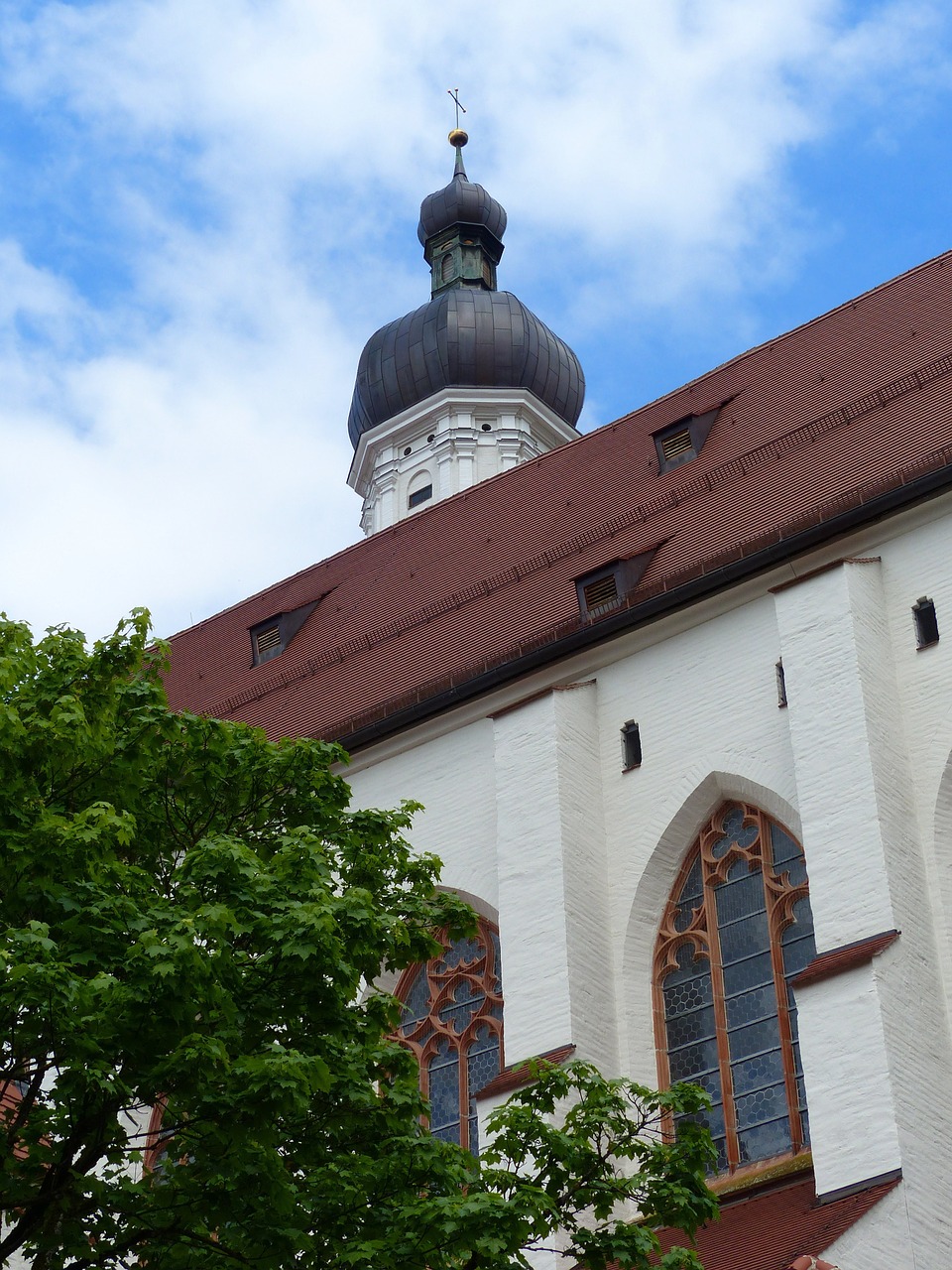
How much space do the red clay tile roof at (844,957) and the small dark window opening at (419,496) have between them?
841 inches

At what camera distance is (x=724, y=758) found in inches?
663

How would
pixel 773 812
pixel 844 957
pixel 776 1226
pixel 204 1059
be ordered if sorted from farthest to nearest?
1. pixel 773 812
2. pixel 844 957
3. pixel 776 1226
4. pixel 204 1059

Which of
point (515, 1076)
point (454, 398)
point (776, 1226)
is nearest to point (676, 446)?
point (515, 1076)

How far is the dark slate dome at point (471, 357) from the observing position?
35.5 meters

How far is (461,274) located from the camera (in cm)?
3769

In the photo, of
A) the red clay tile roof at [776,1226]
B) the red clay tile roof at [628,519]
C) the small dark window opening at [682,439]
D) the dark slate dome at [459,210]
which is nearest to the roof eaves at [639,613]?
the red clay tile roof at [628,519]

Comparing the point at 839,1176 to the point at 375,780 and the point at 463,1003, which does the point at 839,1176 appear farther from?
the point at 375,780

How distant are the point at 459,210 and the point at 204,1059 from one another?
30764 millimetres

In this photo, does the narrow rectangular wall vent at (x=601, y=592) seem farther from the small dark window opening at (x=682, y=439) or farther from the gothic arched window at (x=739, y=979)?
the gothic arched window at (x=739, y=979)

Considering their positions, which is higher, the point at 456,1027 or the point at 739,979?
the point at 456,1027

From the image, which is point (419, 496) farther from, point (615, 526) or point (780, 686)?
point (780, 686)

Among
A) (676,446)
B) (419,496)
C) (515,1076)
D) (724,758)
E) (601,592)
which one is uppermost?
(419,496)

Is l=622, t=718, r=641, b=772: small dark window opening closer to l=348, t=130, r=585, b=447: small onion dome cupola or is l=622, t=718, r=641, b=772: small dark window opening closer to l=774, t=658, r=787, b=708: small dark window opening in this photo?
l=774, t=658, r=787, b=708: small dark window opening

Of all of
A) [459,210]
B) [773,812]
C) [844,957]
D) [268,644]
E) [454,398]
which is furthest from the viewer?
[459,210]
